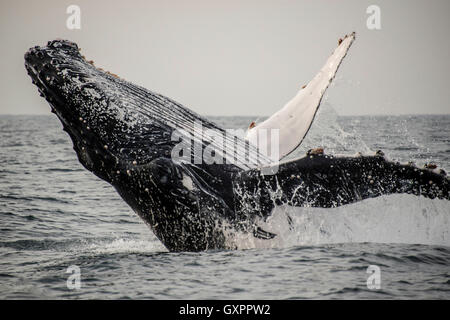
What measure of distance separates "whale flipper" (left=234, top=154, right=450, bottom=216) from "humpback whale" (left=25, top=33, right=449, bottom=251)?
1 cm

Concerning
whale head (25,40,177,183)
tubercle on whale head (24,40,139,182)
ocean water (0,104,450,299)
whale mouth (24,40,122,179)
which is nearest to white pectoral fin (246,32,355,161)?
ocean water (0,104,450,299)

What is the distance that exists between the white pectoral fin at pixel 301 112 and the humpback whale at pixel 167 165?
0.80m

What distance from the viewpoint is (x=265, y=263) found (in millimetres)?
7996

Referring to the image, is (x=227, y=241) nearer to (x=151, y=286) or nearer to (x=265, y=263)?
(x=265, y=263)

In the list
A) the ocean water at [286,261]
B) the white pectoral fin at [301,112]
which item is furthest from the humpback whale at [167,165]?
the white pectoral fin at [301,112]

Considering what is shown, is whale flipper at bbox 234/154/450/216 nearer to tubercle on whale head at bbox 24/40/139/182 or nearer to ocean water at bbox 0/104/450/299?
ocean water at bbox 0/104/450/299

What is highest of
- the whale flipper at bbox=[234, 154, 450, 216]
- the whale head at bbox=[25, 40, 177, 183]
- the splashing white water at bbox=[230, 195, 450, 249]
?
the whale head at bbox=[25, 40, 177, 183]

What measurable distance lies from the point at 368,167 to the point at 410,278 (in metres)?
2.12

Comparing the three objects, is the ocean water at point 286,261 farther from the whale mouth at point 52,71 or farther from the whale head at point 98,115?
the whale mouth at point 52,71

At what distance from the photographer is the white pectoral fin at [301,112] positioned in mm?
8609

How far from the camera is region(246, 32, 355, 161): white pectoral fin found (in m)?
8.61

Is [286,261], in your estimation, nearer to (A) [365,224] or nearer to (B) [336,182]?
(B) [336,182]

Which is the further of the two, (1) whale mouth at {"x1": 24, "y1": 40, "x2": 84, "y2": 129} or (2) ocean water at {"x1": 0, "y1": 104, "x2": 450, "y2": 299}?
(1) whale mouth at {"x1": 24, "y1": 40, "x2": 84, "y2": 129}
